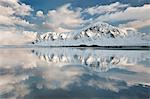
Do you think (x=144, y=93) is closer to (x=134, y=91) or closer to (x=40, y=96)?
(x=134, y=91)

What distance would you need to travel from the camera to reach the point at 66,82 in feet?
38.5

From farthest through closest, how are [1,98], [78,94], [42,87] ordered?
[42,87] < [78,94] < [1,98]

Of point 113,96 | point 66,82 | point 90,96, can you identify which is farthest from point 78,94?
point 66,82

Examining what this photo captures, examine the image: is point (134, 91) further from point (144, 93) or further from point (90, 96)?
point (90, 96)

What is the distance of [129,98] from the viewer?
8.60 metres

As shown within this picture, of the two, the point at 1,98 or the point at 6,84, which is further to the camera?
the point at 6,84

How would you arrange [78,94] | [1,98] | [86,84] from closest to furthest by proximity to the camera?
1. [1,98]
2. [78,94]
3. [86,84]

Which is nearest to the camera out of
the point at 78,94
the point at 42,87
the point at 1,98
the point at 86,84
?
the point at 1,98

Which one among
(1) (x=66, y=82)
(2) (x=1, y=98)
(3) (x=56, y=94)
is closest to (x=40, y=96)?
(3) (x=56, y=94)

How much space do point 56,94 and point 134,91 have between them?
2.52 meters

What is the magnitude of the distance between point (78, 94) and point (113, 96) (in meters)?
1.07

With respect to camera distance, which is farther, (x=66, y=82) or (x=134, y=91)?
(x=66, y=82)

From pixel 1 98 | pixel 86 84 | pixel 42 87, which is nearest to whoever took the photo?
pixel 1 98

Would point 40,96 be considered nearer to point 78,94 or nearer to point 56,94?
point 56,94
